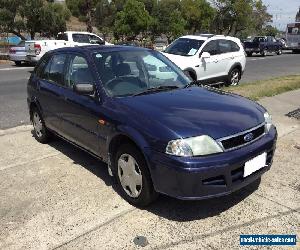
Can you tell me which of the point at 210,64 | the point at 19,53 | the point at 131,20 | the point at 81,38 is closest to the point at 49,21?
the point at 131,20

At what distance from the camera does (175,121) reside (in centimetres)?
371

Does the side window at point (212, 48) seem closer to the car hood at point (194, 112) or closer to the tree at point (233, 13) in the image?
the car hood at point (194, 112)

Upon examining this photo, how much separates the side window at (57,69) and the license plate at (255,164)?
274 centimetres

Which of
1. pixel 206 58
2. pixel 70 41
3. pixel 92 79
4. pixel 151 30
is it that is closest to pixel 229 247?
pixel 92 79

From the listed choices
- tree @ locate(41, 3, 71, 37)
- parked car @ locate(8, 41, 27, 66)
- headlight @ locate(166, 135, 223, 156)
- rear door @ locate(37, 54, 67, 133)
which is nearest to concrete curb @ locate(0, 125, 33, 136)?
rear door @ locate(37, 54, 67, 133)

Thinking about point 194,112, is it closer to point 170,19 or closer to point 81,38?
point 81,38

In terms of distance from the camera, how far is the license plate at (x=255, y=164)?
12.3 feet

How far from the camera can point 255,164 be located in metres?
3.87

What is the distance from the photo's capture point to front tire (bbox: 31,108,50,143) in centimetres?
609

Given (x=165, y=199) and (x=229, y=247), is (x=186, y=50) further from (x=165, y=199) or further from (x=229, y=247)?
(x=229, y=247)

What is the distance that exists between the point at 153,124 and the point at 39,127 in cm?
305

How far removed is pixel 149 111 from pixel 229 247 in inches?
56.9

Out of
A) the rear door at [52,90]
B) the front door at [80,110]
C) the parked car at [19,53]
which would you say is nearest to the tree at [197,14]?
the parked car at [19,53]

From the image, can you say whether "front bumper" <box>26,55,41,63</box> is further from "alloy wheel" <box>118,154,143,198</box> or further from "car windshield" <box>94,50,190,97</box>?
"alloy wheel" <box>118,154,143,198</box>
